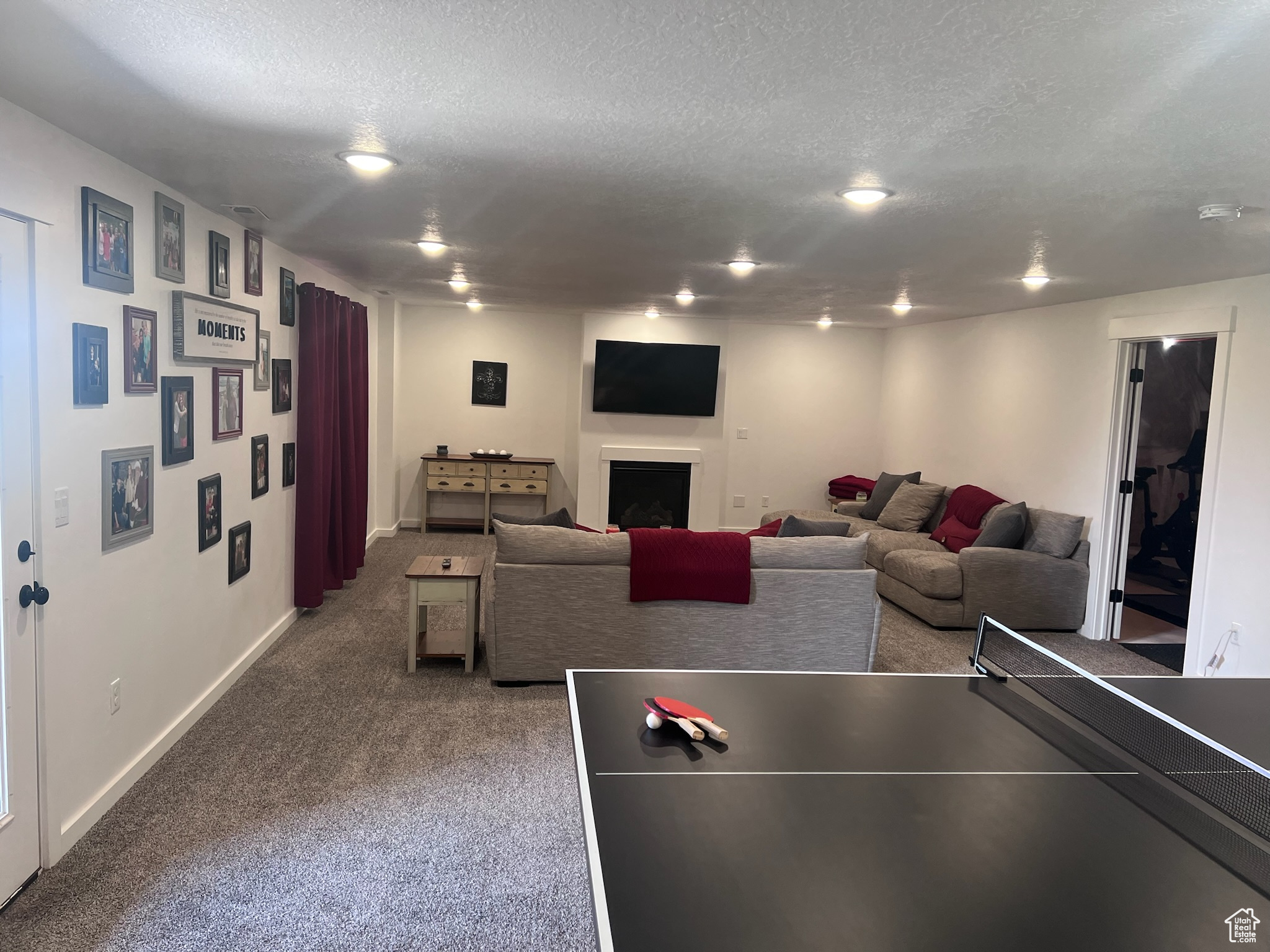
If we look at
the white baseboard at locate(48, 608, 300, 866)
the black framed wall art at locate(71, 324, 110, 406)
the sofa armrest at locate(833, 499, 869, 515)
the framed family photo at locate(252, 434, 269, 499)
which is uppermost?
the black framed wall art at locate(71, 324, 110, 406)

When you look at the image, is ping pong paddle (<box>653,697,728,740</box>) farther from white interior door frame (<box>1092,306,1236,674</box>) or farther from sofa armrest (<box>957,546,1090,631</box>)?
sofa armrest (<box>957,546,1090,631</box>)

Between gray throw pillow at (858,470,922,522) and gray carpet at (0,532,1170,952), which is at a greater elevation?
gray throw pillow at (858,470,922,522)

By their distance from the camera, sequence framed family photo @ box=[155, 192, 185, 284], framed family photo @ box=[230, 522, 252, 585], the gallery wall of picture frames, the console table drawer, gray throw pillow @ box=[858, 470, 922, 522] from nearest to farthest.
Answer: the gallery wall of picture frames, framed family photo @ box=[155, 192, 185, 284], framed family photo @ box=[230, 522, 252, 585], gray throw pillow @ box=[858, 470, 922, 522], the console table drawer

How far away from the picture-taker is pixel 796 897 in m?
1.39

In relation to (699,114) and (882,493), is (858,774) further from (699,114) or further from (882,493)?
(882,493)

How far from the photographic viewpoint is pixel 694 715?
2.11 m

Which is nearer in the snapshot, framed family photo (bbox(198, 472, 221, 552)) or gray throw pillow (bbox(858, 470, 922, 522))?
framed family photo (bbox(198, 472, 221, 552))

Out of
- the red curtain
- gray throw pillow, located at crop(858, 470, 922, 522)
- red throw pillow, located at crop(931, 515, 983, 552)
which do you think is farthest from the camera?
gray throw pillow, located at crop(858, 470, 922, 522)

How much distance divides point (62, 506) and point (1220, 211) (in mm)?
4095

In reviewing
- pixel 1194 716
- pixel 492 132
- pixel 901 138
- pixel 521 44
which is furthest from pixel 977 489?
pixel 521 44

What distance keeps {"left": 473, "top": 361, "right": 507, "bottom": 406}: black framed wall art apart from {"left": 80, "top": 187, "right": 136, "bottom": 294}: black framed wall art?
592 cm

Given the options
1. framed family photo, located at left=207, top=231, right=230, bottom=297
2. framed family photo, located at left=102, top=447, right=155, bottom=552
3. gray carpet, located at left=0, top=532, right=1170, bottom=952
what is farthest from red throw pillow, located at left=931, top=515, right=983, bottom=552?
framed family photo, located at left=102, top=447, right=155, bottom=552

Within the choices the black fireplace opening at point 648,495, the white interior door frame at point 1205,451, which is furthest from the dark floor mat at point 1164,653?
the black fireplace opening at point 648,495

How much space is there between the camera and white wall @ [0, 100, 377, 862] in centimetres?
262
